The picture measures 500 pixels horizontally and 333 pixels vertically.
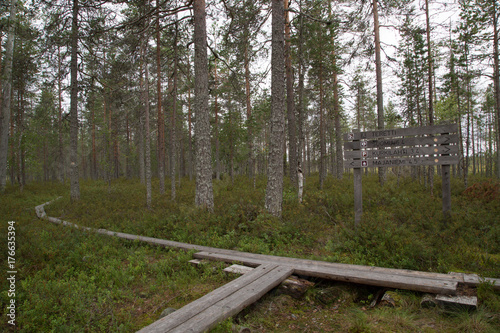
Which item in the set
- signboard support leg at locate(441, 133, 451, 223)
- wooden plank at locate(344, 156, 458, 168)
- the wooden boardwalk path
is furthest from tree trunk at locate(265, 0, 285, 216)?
signboard support leg at locate(441, 133, 451, 223)

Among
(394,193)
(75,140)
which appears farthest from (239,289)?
(75,140)

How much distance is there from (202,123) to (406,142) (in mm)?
6646

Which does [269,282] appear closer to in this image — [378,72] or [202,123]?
[202,123]

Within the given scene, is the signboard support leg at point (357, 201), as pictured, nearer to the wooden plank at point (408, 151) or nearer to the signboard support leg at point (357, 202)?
the signboard support leg at point (357, 202)

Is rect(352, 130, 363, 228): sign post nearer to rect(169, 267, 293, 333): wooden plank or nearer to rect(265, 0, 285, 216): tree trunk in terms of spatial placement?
rect(265, 0, 285, 216): tree trunk

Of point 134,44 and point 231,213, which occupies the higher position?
point 134,44

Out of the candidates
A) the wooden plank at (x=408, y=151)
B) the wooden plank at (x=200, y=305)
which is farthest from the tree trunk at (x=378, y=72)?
the wooden plank at (x=200, y=305)

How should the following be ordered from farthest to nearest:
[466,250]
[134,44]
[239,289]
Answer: [134,44], [466,250], [239,289]

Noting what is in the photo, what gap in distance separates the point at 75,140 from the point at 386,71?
67.8 feet

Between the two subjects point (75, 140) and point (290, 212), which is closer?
point (290, 212)

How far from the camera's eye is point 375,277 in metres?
4.20

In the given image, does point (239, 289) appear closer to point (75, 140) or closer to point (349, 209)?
point (349, 209)

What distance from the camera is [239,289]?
3.98 meters

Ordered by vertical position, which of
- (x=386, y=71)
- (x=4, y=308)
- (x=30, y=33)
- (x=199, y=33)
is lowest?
(x=4, y=308)
